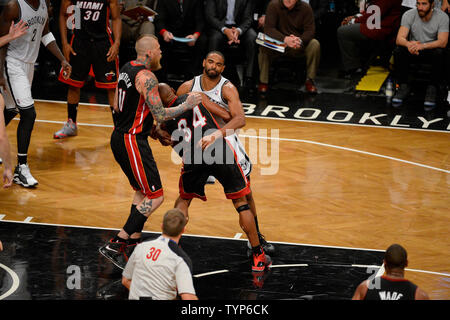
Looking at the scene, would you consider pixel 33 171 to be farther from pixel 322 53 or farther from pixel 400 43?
pixel 322 53

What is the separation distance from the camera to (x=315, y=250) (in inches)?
256

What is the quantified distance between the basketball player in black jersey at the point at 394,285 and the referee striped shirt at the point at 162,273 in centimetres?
107

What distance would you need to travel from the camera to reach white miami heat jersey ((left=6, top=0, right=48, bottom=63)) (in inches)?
312

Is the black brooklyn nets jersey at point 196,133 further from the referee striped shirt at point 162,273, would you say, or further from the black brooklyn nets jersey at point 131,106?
the referee striped shirt at point 162,273

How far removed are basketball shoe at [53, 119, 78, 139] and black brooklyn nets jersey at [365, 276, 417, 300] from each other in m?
6.18

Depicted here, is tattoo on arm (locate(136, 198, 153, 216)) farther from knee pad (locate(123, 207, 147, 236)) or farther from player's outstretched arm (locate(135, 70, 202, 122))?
player's outstretched arm (locate(135, 70, 202, 122))

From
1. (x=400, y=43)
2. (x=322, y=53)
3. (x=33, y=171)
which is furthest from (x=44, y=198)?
(x=322, y=53)

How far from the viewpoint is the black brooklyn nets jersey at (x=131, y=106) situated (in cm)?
596

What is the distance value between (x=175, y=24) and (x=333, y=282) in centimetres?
718

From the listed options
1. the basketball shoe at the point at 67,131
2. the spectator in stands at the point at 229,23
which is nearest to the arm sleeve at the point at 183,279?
the basketball shoe at the point at 67,131

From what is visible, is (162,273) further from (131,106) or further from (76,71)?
(76,71)
